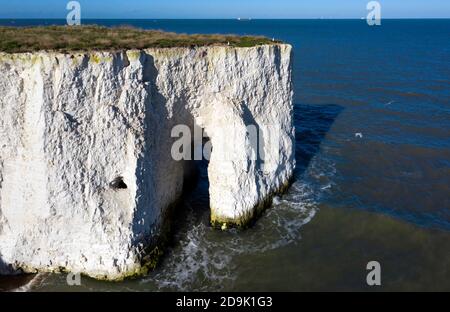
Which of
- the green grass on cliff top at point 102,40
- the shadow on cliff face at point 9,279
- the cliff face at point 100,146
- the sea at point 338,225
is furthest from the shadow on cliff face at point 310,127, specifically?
the shadow on cliff face at point 9,279

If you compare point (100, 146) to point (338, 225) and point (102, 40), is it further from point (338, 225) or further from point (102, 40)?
point (338, 225)

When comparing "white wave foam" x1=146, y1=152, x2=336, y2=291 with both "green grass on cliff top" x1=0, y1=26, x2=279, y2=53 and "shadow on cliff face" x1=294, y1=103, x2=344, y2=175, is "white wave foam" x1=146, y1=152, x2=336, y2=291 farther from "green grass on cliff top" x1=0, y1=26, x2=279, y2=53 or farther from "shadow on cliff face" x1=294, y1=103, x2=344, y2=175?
"green grass on cliff top" x1=0, y1=26, x2=279, y2=53

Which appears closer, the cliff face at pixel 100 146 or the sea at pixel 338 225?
the cliff face at pixel 100 146
